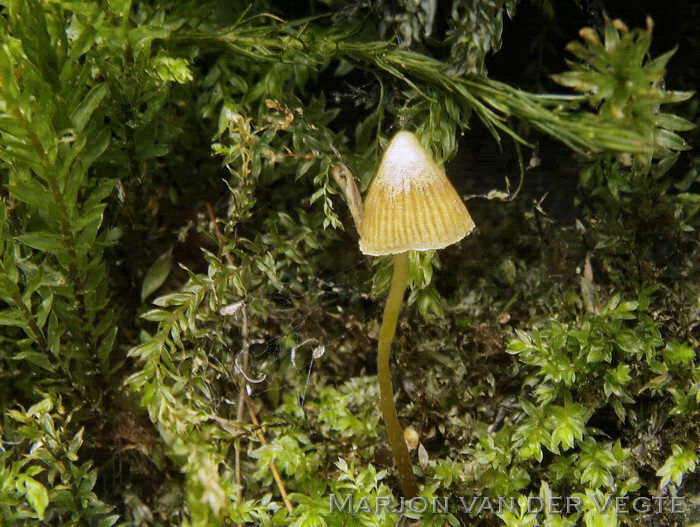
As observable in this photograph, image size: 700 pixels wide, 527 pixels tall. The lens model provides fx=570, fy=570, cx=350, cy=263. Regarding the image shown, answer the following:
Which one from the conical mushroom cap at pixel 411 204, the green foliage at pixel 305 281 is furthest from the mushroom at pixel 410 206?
the green foliage at pixel 305 281

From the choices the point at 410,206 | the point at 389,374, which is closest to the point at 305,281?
the point at 389,374

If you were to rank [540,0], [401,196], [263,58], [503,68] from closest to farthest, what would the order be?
[401,196], [263,58], [540,0], [503,68]

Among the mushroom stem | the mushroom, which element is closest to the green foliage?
the mushroom stem

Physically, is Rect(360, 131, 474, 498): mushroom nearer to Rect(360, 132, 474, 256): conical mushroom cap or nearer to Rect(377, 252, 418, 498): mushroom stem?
Rect(360, 132, 474, 256): conical mushroom cap

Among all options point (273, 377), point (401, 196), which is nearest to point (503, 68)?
point (401, 196)

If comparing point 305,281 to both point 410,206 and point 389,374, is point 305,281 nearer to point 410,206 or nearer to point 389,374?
point 389,374

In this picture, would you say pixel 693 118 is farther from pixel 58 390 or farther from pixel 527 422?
pixel 58 390

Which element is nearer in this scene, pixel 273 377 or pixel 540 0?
pixel 540 0

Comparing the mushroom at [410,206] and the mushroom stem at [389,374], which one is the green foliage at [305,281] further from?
the mushroom at [410,206]
